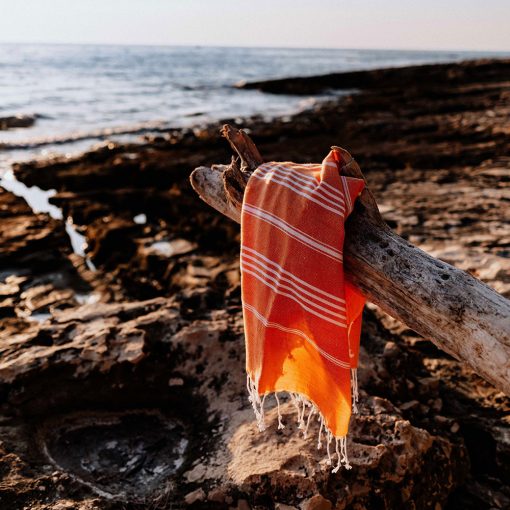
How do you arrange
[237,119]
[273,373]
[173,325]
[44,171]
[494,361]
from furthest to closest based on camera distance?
[237,119]
[44,171]
[173,325]
[273,373]
[494,361]

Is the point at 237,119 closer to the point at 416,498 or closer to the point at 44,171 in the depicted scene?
the point at 44,171

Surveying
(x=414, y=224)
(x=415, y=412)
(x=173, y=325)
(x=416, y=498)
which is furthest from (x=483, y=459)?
(x=414, y=224)

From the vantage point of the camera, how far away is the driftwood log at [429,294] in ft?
4.91

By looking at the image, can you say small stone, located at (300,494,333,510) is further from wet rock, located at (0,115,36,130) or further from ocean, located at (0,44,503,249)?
wet rock, located at (0,115,36,130)

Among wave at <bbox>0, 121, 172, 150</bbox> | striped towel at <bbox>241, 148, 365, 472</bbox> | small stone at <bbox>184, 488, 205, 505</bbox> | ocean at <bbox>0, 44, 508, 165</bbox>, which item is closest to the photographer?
striped towel at <bbox>241, 148, 365, 472</bbox>

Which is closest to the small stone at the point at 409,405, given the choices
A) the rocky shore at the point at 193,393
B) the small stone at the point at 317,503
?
the rocky shore at the point at 193,393

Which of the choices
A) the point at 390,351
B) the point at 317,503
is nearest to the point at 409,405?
the point at 390,351

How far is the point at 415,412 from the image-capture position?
112 inches

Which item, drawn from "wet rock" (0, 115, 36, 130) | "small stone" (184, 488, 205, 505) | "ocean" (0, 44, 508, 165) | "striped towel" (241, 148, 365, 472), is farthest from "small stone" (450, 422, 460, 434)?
"wet rock" (0, 115, 36, 130)

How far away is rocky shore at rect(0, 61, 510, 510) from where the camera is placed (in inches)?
89.7

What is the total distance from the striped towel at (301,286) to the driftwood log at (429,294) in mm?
88

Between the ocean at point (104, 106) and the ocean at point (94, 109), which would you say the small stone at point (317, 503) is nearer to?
the ocean at point (94, 109)

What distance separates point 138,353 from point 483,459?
2085mm

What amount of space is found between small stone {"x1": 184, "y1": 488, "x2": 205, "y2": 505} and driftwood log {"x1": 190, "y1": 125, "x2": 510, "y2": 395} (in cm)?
121
